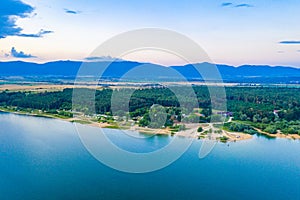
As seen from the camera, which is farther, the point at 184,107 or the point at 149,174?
the point at 184,107

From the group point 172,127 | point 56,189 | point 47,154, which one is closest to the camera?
point 56,189

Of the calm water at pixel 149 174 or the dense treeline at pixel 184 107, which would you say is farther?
the dense treeline at pixel 184 107

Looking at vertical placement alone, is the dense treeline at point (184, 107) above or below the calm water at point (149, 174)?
above

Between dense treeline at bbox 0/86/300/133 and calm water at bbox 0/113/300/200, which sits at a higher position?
dense treeline at bbox 0/86/300/133

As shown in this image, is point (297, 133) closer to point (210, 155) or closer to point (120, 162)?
point (210, 155)

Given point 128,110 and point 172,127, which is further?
point 128,110

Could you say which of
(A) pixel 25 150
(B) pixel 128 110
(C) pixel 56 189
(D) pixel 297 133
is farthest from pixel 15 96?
(D) pixel 297 133

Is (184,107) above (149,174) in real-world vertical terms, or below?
above

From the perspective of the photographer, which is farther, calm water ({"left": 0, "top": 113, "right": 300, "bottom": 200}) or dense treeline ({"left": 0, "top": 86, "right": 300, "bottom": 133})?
dense treeline ({"left": 0, "top": 86, "right": 300, "bottom": 133})
